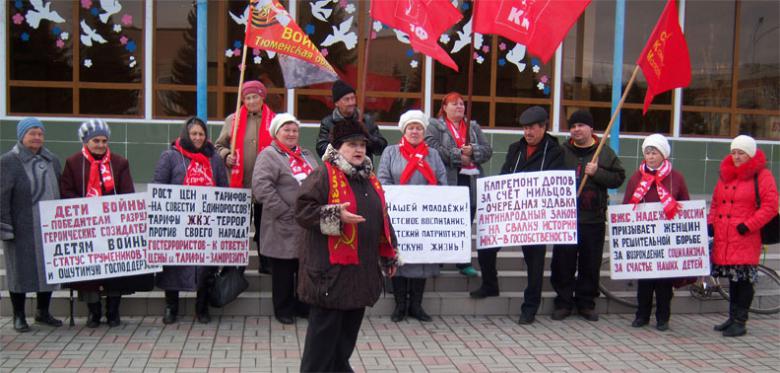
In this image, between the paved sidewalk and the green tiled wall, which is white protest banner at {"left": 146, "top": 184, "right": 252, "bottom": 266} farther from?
the green tiled wall

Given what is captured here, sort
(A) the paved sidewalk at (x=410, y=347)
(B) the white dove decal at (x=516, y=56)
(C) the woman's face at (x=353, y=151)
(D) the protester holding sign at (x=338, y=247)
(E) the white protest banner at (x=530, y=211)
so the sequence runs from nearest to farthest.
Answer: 1. (D) the protester holding sign at (x=338, y=247)
2. (C) the woman's face at (x=353, y=151)
3. (A) the paved sidewalk at (x=410, y=347)
4. (E) the white protest banner at (x=530, y=211)
5. (B) the white dove decal at (x=516, y=56)

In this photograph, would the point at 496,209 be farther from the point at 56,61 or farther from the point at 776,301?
the point at 56,61

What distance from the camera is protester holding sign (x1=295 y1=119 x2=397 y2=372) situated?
4.27 meters

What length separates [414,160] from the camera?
6.75 m

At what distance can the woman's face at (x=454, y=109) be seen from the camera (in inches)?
281

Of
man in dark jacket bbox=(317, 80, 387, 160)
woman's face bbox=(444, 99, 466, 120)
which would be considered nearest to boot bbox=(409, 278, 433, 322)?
man in dark jacket bbox=(317, 80, 387, 160)

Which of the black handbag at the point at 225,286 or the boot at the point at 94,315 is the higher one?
the black handbag at the point at 225,286

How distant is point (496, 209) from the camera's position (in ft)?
22.5

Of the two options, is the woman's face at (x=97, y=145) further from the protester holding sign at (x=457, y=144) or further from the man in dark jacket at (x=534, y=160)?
the man in dark jacket at (x=534, y=160)

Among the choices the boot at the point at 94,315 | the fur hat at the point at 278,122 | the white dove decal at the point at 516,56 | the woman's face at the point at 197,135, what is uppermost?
the white dove decal at the point at 516,56

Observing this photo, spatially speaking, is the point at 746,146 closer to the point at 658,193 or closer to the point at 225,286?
the point at 658,193

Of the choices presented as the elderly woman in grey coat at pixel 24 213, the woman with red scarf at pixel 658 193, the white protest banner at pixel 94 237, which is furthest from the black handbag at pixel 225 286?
the woman with red scarf at pixel 658 193

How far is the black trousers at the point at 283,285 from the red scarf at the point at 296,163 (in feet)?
2.73

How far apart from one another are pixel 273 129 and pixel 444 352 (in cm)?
262
